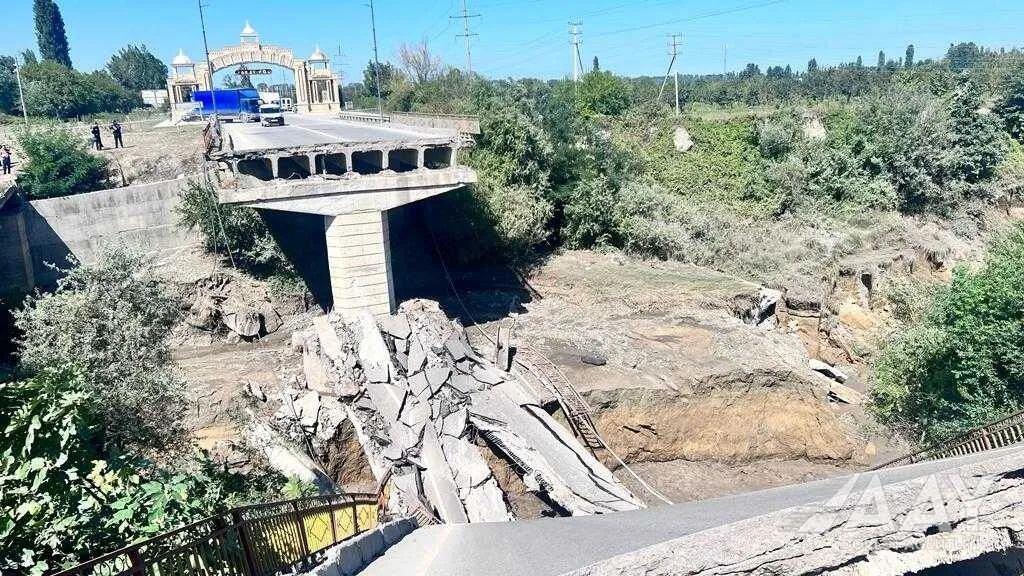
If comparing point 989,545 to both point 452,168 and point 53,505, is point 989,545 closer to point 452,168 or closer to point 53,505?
point 53,505

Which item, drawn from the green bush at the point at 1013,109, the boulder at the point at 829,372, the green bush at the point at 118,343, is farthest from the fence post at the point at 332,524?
the green bush at the point at 1013,109

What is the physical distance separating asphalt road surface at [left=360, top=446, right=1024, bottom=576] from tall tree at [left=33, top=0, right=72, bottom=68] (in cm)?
8707

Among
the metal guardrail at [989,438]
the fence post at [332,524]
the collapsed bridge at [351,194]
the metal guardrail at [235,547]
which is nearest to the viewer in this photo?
the metal guardrail at [235,547]

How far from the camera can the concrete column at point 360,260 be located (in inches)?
711

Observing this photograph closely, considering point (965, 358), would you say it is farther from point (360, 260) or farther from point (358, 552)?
point (360, 260)

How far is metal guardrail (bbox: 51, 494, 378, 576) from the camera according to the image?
4809mm

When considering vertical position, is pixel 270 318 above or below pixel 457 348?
below

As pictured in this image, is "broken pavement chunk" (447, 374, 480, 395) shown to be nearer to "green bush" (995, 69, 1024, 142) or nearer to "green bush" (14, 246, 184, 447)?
"green bush" (14, 246, 184, 447)

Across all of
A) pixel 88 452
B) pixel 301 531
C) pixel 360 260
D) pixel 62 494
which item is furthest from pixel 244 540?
pixel 360 260

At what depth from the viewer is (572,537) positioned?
760 cm

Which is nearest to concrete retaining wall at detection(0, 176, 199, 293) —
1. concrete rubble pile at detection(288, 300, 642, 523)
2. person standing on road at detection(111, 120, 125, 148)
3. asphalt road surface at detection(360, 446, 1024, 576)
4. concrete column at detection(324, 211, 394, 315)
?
concrete column at detection(324, 211, 394, 315)

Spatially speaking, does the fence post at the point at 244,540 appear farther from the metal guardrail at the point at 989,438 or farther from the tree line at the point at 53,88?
the tree line at the point at 53,88

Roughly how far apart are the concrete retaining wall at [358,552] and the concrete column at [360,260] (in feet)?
35.0

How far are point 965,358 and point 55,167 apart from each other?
27.6m
